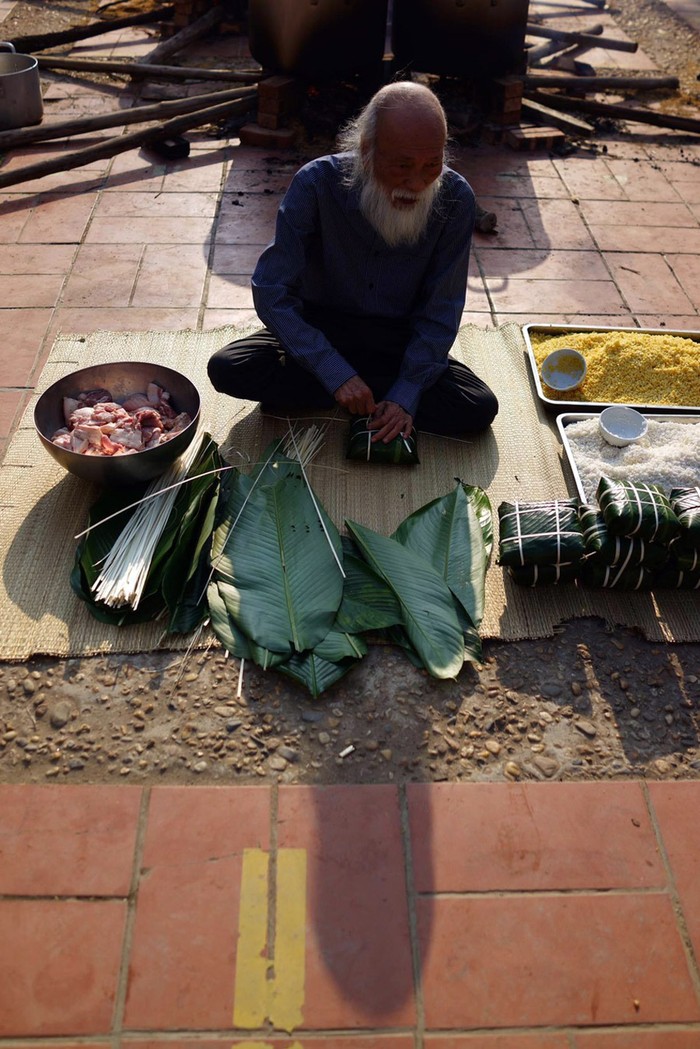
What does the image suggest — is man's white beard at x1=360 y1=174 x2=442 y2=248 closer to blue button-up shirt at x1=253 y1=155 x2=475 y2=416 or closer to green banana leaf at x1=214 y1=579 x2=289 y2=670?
blue button-up shirt at x1=253 y1=155 x2=475 y2=416

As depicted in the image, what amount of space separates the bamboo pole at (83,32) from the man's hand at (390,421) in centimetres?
526

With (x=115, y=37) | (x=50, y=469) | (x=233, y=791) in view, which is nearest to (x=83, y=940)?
(x=233, y=791)

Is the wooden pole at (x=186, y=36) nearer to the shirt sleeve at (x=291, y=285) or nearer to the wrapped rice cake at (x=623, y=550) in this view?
the shirt sleeve at (x=291, y=285)

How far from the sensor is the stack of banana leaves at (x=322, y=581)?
238cm

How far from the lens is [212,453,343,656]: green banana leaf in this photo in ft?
7.93

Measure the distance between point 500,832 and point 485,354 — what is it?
2.18m

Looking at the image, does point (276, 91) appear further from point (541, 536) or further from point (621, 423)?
point (541, 536)

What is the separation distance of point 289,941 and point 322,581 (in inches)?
39.8

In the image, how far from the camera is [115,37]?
7215 millimetres

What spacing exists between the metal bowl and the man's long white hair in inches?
33.6

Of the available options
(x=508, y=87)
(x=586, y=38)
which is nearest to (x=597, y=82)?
(x=508, y=87)

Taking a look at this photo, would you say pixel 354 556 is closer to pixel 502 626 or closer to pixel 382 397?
pixel 502 626

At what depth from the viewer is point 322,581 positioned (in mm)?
2531

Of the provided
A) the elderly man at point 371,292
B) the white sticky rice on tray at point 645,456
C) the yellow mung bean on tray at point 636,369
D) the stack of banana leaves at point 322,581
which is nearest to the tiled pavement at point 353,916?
the stack of banana leaves at point 322,581
